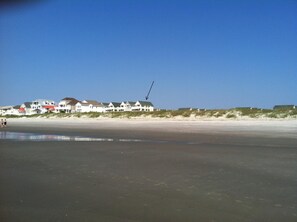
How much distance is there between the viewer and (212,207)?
16.6 feet

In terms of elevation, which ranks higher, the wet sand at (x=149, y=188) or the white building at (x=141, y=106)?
the white building at (x=141, y=106)

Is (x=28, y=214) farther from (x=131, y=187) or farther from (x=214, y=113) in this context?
(x=214, y=113)

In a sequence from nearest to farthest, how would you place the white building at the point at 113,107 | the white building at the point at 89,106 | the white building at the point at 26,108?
1. the white building at the point at 89,106
2. the white building at the point at 113,107
3. the white building at the point at 26,108

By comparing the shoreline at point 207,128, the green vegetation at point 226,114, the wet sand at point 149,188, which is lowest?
the wet sand at point 149,188

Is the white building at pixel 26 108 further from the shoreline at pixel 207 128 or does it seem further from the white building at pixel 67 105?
the shoreline at pixel 207 128

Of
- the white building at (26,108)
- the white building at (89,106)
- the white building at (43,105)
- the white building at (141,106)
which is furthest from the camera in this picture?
the white building at (26,108)

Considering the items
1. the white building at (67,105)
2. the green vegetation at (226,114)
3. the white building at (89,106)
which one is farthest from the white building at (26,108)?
the green vegetation at (226,114)

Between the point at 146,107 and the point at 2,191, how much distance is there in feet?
334

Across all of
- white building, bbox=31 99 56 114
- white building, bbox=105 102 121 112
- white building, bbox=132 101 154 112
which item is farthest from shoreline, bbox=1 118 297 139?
white building, bbox=31 99 56 114

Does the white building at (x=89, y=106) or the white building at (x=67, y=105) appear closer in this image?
the white building at (x=89, y=106)

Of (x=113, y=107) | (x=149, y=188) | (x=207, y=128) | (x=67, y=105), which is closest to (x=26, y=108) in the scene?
(x=67, y=105)

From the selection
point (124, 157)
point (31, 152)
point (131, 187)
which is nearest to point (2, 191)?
point (131, 187)

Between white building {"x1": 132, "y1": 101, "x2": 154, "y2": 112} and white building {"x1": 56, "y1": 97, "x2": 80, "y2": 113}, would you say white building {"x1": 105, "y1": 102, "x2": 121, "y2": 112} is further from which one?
white building {"x1": 56, "y1": 97, "x2": 80, "y2": 113}

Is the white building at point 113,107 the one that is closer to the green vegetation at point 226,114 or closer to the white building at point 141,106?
the white building at point 141,106
